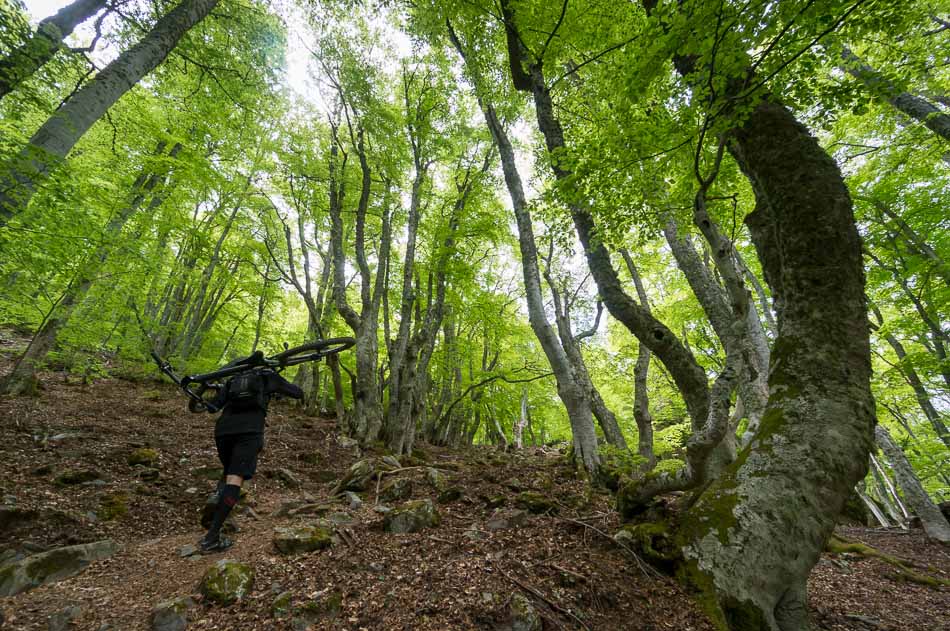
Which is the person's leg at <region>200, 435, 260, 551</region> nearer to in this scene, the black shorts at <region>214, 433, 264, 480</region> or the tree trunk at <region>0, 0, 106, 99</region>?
the black shorts at <region>214, 433, 264, 480</region>

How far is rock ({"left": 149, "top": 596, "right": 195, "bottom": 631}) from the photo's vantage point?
2.24 metres

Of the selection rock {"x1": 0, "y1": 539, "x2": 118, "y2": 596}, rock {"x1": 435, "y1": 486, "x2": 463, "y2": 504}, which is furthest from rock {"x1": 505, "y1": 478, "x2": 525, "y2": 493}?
rock {"x1": 0, "y1": 539, "x2": 118, "y2": 596}

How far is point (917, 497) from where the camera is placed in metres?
7.46

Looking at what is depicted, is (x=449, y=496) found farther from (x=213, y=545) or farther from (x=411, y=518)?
(x=213, y=545)

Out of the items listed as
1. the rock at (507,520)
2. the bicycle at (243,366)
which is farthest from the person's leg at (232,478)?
the rock at (507,520)

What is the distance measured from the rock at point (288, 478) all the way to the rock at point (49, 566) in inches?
102

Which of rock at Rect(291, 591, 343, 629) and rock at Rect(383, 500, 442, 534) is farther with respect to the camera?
rock at Rect(383, 500, 442, 534)

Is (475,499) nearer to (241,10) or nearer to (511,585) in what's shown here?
(511,585)

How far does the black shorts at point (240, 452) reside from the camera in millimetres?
3647

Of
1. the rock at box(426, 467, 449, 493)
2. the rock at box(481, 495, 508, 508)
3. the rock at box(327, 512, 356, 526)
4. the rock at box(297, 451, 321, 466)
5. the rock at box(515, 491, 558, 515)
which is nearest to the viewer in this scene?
the rock at box(327, 512, 356, 526)

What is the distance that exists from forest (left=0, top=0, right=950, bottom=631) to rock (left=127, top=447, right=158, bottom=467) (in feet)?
0.84

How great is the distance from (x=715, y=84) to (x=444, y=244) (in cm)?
758

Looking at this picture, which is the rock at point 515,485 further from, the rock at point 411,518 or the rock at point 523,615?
the rock at point 523,615

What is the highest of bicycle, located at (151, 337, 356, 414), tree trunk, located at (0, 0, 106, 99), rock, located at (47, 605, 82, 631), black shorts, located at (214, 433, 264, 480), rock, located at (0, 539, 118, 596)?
tree trunk, located at (0, 0, 106, 99)
